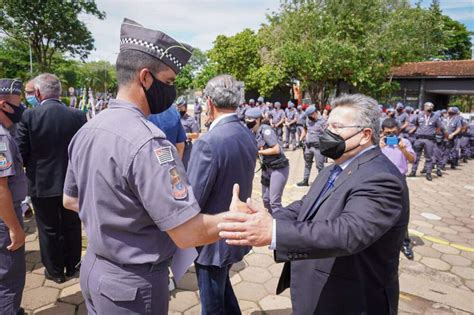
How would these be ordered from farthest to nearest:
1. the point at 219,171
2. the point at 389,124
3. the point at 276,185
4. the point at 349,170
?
1. the point at 276,185
2. the point at 389,124
3. the point at 219,171
4. the point at 349,170

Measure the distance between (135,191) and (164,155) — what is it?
20 cm

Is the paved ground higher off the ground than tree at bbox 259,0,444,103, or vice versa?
tree at bbox 259,0,444,103

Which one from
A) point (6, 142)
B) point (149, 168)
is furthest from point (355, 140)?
point (6, 142)

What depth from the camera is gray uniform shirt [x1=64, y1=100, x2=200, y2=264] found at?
1.39m

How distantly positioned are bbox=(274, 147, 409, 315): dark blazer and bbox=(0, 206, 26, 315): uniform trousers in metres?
2.18

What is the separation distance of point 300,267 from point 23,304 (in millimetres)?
2948

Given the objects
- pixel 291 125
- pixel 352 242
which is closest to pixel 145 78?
pixel 352 242

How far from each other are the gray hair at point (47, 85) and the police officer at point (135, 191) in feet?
7.94

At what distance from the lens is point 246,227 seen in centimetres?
155

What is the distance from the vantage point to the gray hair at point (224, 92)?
8.61ft

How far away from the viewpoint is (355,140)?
205 cm

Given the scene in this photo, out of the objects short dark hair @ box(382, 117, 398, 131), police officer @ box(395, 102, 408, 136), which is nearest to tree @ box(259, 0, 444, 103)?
police officer @ box(395, 102, 408, 136)

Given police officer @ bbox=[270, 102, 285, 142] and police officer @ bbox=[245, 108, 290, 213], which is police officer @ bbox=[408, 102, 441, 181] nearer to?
police officer @ bbox=[270, 102, 285, 142]

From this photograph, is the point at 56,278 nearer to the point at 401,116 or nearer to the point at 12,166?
the point at 12,166
